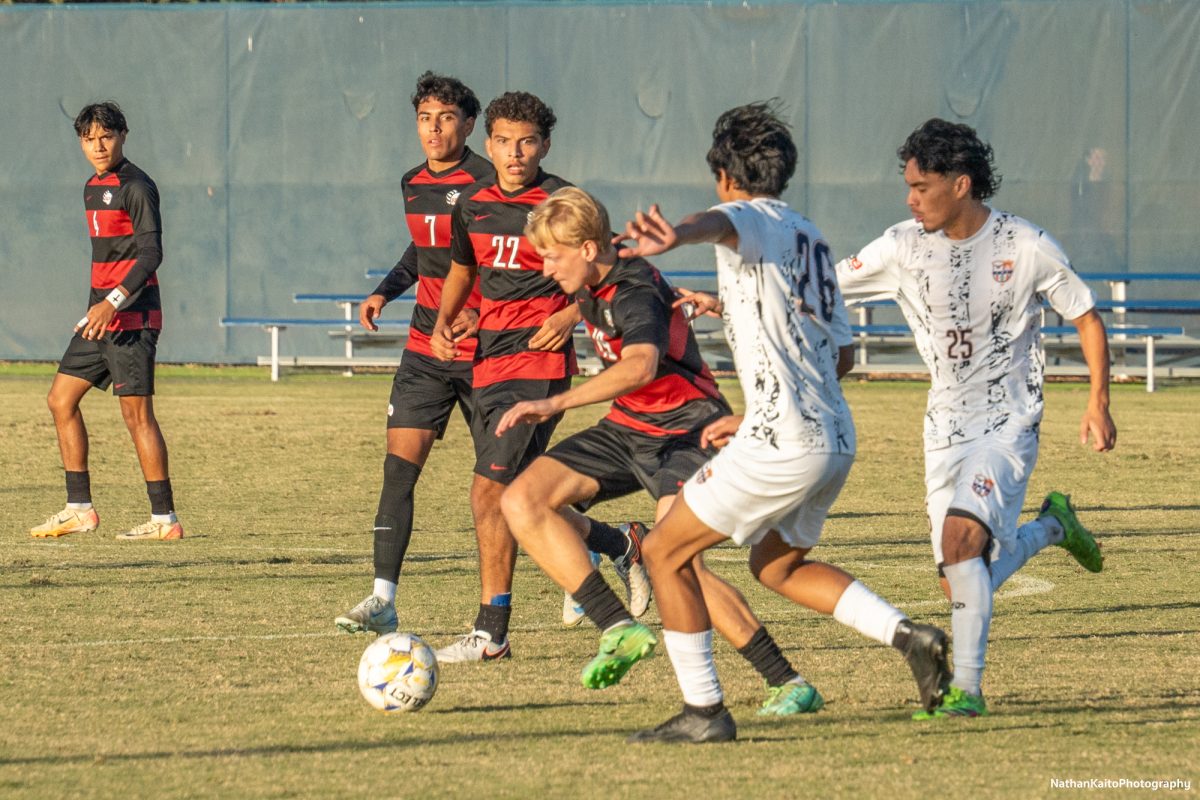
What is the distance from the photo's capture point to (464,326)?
717 cm

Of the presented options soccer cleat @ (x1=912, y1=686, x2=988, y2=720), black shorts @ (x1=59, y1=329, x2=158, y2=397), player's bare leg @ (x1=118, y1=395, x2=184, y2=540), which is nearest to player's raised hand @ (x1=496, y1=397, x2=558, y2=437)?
soccer cleat @ (x1=912, y1=686, x2=988, y2=720)

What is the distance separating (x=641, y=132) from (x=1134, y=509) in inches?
621

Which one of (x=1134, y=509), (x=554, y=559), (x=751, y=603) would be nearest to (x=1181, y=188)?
(x=1134, y=509)

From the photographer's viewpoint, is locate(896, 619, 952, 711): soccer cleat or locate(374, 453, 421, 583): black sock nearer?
locate(896, 619, 952, 711): soccer cleat

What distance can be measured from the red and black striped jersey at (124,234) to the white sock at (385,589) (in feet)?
11.9

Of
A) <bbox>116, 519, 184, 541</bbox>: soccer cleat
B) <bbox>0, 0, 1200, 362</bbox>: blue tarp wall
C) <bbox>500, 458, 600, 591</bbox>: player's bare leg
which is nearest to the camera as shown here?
<bbox>500, 458, 600, 591</bbox>: player's bare leg

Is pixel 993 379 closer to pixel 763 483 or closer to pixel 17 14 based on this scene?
pixel 763 483

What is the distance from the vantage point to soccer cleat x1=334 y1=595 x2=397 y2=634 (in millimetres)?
6734

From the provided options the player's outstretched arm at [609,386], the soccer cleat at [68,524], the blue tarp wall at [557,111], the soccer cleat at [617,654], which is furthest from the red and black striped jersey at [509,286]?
the blue tarp wall at [557,111]

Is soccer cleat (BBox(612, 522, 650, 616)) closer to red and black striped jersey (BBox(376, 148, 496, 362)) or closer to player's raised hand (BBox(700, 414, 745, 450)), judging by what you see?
red and black striped jersey (BBox(376, 148, 496, 362))

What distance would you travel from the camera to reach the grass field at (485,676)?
462cm

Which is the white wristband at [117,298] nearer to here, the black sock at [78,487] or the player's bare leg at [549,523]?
the black sock at [78,487]

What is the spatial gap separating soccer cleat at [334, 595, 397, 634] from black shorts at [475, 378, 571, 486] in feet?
2.02

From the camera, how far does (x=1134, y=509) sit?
11.4m
